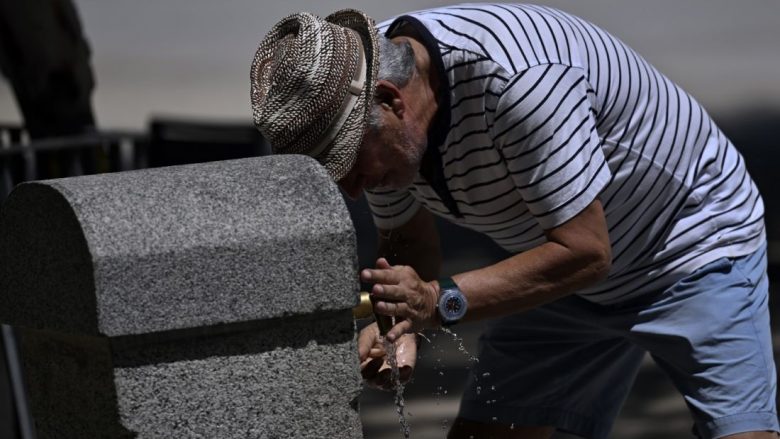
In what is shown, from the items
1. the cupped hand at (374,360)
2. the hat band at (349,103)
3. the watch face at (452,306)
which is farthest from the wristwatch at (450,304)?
the cupped hand at (374,360)

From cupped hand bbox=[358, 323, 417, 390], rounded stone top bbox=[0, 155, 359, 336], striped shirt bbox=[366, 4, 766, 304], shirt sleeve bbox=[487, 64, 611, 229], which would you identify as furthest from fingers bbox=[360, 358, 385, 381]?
rounded stone top bbox=[0, 155, 359, 336]

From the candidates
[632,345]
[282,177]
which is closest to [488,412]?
[632,345]

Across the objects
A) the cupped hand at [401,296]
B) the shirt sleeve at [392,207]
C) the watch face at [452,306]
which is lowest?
the shirt sleeve at [392,207]

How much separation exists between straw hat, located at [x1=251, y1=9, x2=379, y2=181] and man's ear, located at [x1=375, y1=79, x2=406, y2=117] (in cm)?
5

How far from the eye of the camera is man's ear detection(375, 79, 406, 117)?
267 centimetres

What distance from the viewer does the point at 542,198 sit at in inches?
104

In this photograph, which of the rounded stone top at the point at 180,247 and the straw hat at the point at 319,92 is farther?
the straw hat at the point at 319,92

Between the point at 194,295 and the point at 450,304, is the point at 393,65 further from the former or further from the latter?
the point at 194,295

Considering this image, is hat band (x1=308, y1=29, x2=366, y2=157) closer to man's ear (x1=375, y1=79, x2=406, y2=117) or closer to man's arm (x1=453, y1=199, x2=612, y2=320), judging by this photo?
man's ear (x1=375, y1=79, x2=406, y2=117)

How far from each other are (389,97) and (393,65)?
6 cm

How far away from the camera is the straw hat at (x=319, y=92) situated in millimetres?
2566

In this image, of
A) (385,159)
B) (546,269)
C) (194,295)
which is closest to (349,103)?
(385,159)

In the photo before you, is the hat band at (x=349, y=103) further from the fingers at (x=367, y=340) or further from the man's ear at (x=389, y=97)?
the fingers at (x=367, y=340)

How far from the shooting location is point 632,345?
3.37m
